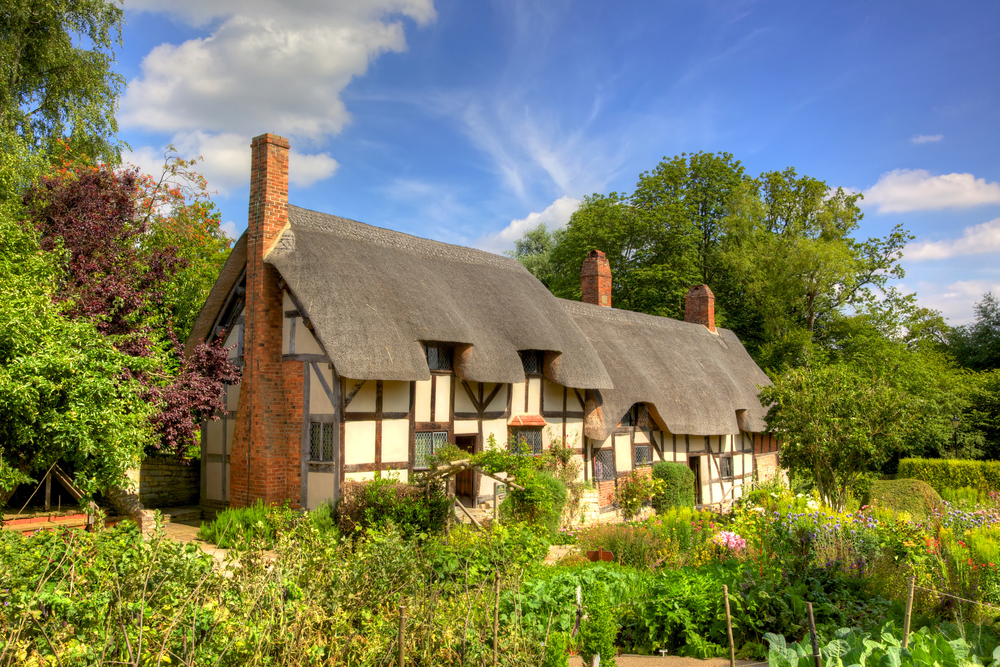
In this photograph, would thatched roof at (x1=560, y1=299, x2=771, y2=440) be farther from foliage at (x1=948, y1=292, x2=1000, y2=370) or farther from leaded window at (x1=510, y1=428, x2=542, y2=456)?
foliage at (x1=948, y1=292, x2=1000, y2=370)

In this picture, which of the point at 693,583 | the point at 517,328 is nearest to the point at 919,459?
the point at 517,328

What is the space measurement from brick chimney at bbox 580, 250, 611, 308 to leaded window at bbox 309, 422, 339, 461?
1131 cm

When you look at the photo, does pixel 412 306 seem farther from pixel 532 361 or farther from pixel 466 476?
pixel 466 476

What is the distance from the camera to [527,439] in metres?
14.3

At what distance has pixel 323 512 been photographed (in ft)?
34.9

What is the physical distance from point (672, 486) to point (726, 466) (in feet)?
14.0

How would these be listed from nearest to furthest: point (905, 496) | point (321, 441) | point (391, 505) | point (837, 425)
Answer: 1. point (391, 505)
2. point (321, 441)
3. point (837, 425)
4. point (905, 496)

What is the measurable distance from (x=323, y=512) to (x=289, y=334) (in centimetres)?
315

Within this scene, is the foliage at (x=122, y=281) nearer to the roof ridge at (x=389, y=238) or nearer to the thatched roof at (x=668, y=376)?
the roof ridge at (x=389, y=238)

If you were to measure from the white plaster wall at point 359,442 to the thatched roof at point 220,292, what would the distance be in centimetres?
360

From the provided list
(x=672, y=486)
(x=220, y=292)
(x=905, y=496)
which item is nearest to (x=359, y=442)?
(x=220, y=292)

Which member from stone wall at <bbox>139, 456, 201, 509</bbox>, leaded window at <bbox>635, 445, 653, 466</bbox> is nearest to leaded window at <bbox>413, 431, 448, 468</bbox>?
stone wall at <bbox>139, 456, 201, 509</bbox>

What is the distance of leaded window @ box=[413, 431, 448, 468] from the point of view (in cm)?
1231

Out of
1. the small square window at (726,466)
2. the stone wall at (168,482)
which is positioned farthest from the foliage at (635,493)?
the stone wall at (168,482)
